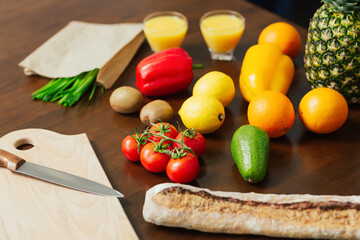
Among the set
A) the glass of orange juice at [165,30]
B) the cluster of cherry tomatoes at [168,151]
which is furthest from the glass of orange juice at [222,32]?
the cluster of cherry tomatoes at [168,151]

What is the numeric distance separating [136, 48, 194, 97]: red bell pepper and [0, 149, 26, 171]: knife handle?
0.55 metres

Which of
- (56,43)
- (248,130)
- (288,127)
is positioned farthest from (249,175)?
(56,43)

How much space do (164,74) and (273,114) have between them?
0.48 meters

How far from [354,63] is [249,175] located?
1.90 ft

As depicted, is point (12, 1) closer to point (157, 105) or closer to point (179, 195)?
point (157, 105)

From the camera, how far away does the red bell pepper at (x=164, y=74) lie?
163 cm

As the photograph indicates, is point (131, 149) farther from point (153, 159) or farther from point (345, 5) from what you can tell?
point (345, 5)

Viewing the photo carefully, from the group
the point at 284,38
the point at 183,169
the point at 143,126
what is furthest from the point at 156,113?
the point at 284,38

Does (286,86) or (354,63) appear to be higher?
(354,63)

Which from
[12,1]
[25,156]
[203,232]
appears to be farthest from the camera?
[12,1]

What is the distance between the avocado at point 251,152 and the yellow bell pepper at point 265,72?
10.8 inches

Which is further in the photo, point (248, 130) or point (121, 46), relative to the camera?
point (121, 46)

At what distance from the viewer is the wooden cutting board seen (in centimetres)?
111

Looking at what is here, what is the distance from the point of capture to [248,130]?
1.29 meters
